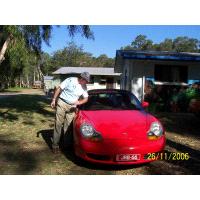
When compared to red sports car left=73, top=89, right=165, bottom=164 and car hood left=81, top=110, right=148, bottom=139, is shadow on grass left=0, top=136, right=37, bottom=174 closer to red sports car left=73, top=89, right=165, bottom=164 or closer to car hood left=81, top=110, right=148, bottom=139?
red sports car left=73, top=89, right=165, bottom=164

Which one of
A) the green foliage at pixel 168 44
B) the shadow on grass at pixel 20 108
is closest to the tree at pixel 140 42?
the green foliage at pixel 168 44

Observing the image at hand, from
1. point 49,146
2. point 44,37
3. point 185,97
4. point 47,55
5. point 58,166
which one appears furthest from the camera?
point 47,55

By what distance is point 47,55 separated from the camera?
9475cm

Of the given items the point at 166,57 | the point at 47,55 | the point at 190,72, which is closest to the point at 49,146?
the point at 166,57

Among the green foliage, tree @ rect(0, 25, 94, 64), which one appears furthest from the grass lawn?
the green foliage

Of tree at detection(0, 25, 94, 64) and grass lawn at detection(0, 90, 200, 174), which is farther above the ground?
tree at detection(0, 25, 94, 64)

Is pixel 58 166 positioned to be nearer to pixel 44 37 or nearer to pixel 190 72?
pixel 44 37

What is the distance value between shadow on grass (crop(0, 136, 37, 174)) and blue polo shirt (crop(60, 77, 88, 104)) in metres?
1.32

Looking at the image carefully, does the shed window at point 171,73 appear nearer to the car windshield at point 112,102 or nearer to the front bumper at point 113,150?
the car windshield at point 112,102

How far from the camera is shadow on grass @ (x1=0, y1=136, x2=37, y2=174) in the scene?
5.81 metres

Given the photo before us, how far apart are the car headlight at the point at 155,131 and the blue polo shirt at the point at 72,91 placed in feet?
5.26

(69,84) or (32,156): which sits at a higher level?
(69,84)

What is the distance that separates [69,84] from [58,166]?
177 centimetres

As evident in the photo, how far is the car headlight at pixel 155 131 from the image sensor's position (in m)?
5.96
